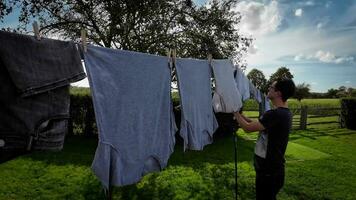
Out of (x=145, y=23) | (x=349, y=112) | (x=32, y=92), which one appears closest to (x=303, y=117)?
(x=349, y=112)

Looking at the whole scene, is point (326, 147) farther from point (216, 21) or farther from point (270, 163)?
point (270, 163)

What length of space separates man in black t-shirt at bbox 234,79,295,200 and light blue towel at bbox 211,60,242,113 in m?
0.83

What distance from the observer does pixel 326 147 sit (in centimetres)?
1256

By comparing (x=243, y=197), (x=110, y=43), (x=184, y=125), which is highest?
(x=110, y=43)

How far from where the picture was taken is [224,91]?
476cm

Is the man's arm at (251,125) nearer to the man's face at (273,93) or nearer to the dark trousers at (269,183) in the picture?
the man's face at (273,93)

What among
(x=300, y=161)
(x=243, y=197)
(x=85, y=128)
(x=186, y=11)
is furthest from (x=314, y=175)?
(x=85, y=128)

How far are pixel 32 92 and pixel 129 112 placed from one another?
95 centimetres

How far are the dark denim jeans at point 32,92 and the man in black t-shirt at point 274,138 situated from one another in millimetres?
2228

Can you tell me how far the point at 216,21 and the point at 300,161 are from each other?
567 cm

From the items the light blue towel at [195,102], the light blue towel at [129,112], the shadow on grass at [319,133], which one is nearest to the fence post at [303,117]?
the shadow on grass at [319,133]

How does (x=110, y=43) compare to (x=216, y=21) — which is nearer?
(x=110, y=43)

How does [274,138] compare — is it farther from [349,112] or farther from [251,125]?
[349,112]

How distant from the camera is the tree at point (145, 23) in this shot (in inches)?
406
